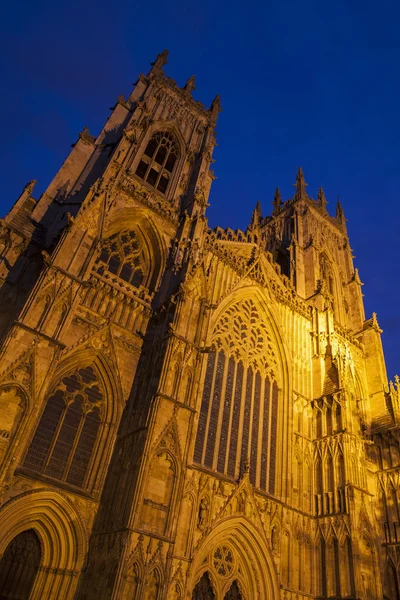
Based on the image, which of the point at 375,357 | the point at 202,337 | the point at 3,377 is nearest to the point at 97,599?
the point at 3,377

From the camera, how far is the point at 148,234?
21453 millimetres

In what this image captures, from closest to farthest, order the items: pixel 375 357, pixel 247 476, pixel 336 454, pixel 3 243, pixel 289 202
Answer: pixel 3 243 < pixel 247 476 < pixel 336 454 < pixel 375 357 < pixel 289 202

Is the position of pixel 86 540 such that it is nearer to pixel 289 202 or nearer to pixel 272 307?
pixel 272 307

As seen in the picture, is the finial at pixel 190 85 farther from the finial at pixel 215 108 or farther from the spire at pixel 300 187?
the spire at pixel 300 187

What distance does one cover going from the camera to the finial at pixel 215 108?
3061cm

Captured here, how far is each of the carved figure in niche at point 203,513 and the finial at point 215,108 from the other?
23345 millimetres

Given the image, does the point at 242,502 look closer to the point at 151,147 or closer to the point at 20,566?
the point at 20,566

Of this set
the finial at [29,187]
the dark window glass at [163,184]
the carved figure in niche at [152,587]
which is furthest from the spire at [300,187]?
the carved figure in niche at [152,587]

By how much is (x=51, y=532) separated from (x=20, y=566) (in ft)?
3.54

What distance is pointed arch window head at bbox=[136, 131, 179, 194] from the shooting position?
24.8m

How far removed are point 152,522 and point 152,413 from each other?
123 inches

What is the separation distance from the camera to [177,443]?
Answer: 14.8m

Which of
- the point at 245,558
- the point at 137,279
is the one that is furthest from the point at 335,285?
the point at 245,558

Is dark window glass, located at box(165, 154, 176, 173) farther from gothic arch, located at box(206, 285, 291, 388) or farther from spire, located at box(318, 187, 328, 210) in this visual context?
spire, located at box(318, 187, 328, 210)
